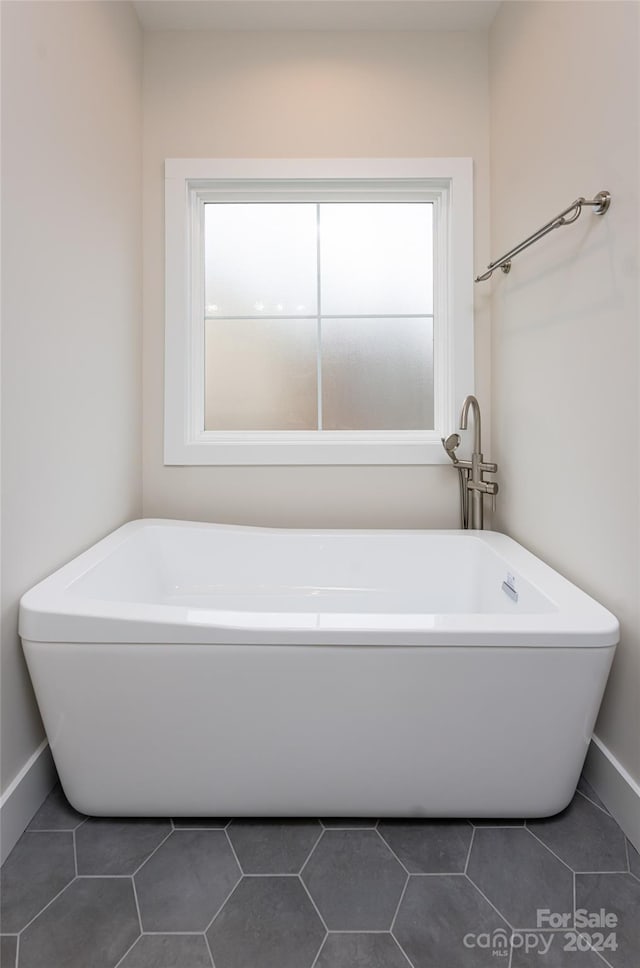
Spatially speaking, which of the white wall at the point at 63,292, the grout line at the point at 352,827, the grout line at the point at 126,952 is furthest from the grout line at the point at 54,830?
the grout line at the point at 352,827

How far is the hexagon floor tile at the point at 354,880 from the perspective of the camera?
1.02 metres

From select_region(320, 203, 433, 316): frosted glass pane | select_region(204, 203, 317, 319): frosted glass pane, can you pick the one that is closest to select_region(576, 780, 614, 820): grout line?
select_region(320, 203, 433, 316): frosted glass pane

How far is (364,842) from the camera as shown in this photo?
1198 mm

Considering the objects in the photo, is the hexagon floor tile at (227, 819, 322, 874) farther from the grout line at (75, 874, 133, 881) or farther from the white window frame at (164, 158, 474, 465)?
the white window frame at (164, 158, 474, 465)

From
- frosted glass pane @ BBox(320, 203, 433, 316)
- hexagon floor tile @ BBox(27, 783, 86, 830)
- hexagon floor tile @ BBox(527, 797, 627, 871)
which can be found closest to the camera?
hexagon floor tile @ BBox(527, 797, 627, 871)

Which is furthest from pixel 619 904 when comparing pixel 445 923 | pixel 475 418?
pixel 475 418

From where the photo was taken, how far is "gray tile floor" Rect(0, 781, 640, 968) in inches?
37.8

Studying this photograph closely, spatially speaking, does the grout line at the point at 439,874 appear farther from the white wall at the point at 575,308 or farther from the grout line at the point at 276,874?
the white wall at the point at 575,308

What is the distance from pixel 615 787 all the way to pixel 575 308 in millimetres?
1293

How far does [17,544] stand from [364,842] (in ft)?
3.57

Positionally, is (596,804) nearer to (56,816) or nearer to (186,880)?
(186,880)

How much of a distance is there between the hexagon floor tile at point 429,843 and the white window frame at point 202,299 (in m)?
1.35

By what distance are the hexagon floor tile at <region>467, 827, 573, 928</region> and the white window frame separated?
1.38m

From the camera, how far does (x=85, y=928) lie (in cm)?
100
